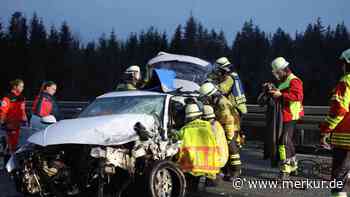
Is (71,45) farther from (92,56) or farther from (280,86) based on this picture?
(280,86)

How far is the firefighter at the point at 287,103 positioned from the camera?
8.13 meters

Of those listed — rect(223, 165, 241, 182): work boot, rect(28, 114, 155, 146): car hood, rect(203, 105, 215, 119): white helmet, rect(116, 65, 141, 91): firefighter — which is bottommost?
rect(223, 165, 241, 182): work boot

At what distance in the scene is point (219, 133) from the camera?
7.26 m

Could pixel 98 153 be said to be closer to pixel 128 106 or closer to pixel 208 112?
pixel 128 106

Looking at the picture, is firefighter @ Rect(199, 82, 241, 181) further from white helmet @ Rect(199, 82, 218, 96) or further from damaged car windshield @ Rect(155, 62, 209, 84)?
damaged car windshield @ Rect(155, 62, 209, 84)

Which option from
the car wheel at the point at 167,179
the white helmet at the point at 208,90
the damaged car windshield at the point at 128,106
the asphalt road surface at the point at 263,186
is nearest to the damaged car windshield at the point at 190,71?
the white helmet at the point at 208,90

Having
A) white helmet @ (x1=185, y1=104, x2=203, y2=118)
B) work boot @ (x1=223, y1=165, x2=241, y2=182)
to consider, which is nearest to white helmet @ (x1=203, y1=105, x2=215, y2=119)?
white helmet @ (x1=185, y1=104, x2=203, y2=118)

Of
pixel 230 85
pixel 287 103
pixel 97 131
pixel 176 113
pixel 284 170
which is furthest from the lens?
pixel 230 85

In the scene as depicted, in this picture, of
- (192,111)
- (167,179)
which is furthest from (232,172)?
(167,179)

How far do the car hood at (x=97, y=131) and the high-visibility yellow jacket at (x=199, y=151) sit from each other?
0.50m

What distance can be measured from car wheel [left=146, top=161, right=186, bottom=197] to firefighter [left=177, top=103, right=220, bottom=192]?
1.24 ft

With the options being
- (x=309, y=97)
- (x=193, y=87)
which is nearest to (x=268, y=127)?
(x=193, y=87)

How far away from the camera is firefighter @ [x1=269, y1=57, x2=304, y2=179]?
8.13 m

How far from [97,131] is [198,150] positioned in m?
1.35
